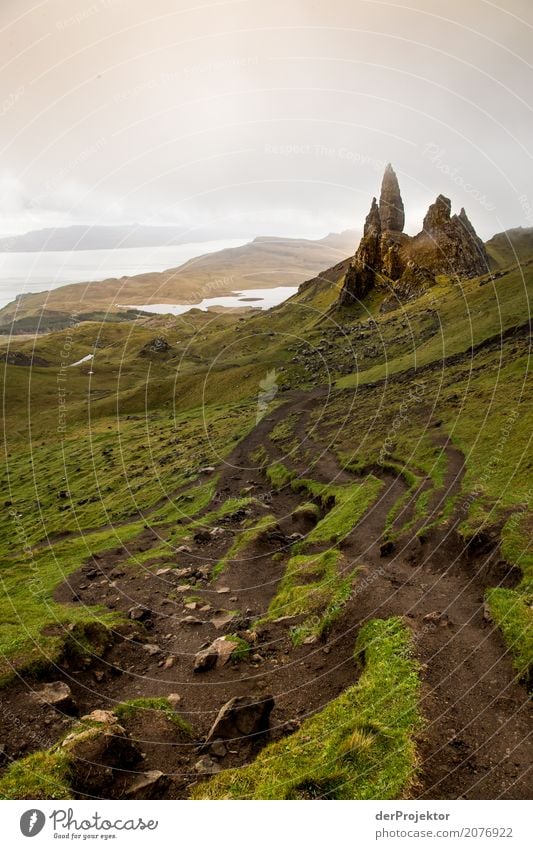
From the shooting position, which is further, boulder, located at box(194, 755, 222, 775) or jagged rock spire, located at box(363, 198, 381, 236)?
jagged rock spire, located at box(363, 198, 381, 236)

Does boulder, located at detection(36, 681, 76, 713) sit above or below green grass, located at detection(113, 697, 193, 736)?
above

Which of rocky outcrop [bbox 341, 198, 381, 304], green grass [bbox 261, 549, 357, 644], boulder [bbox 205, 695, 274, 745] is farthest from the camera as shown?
rocky outcrop [bbox 341, 198, 381, 304]

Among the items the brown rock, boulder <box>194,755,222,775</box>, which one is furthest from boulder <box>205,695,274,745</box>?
the brown rock

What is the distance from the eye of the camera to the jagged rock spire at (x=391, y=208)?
18612cm

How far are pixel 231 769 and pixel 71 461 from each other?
96.3 metres

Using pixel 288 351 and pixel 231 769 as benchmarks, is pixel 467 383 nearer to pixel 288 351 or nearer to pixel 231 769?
pixel 231 769

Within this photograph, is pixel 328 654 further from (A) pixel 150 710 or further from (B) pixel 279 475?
(B) pixel 279 475

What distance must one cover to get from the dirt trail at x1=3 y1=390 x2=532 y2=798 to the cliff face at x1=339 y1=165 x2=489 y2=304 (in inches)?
5459

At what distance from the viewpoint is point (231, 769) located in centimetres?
1617

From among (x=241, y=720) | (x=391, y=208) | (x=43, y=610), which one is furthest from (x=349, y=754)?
(x=391, y=208)

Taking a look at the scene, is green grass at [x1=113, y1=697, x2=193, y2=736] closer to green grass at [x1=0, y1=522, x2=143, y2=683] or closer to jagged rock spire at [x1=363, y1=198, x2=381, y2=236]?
green grass at [x1=0, y1=522, x2=143, y2=683]

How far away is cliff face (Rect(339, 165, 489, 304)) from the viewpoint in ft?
545

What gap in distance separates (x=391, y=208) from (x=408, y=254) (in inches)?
1164
